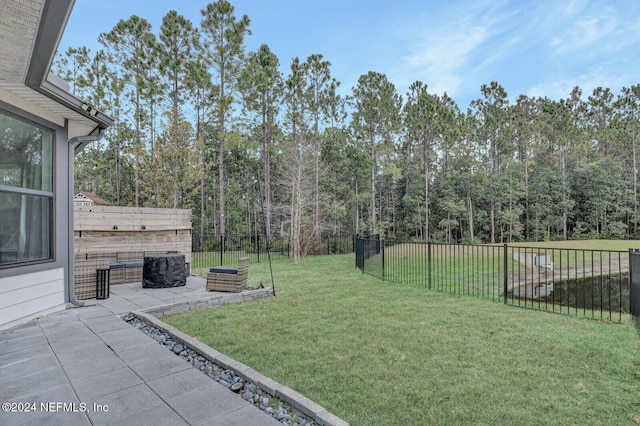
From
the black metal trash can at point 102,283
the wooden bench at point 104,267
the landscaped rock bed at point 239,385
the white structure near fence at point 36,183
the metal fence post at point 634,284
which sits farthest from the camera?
the black metal trash can at point 102,283

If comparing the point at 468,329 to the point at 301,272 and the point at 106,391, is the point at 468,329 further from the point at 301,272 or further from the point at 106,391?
the point at 301,272

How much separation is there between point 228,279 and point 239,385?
3.38 metres

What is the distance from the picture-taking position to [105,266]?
5406 millimetres


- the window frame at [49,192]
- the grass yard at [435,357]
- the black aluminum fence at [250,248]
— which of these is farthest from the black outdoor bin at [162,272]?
the black aluminum fence at [250,248]

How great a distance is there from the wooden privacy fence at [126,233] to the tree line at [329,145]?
4729 millimetres

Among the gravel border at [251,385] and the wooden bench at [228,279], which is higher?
the wooden bench at [228,279]

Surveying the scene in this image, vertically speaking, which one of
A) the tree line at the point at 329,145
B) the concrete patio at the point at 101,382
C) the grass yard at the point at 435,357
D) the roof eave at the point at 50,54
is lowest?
the grass yard at the point at 435,357

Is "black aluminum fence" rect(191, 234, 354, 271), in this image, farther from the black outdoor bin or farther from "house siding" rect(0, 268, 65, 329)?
"house siding" rect(0, 268, 65, 329)

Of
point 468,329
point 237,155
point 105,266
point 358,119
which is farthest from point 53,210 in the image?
point 237,155

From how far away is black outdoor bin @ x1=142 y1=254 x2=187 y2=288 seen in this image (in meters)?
5.88

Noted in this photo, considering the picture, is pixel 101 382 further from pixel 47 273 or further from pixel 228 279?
pixel 228 279

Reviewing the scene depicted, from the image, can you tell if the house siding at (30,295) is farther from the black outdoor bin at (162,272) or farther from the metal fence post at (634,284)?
the metal fence post at (634,284)

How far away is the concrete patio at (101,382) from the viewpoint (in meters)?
1.86

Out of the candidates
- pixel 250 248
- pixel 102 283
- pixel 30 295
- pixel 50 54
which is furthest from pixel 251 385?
pixel 250 248
